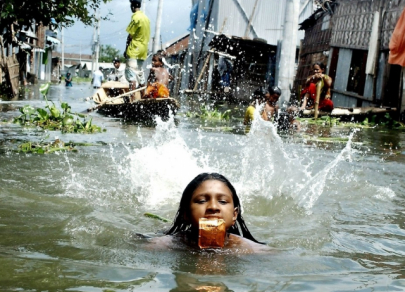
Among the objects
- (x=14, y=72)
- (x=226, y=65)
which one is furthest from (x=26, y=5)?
(x=226, y=65)

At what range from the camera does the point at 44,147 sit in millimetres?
7215

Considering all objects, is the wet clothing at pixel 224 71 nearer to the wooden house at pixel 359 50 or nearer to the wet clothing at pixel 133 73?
the wooden house at pixel 359 50

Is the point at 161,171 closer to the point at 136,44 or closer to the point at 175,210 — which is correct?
the point at 175,210

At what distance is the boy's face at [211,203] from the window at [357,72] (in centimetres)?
1327

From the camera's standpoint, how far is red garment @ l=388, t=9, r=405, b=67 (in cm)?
1251

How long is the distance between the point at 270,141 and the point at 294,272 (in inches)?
175

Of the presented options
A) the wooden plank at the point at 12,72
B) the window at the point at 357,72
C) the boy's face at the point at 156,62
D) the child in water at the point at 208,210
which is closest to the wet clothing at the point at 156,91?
the boy's face at the point at 156,62

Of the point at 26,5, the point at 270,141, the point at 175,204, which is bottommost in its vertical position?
the point at 175,204

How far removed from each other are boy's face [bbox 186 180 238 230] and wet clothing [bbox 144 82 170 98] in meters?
8.72

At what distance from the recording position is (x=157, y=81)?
40.2ft

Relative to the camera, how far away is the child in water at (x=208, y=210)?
3.31m

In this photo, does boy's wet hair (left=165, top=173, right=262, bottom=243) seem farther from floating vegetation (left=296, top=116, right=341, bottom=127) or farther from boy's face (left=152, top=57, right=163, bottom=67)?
floating vegetation (left=296, top=116, right=341, bottom=127)

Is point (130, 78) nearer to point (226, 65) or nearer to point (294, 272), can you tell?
point (294, 272)

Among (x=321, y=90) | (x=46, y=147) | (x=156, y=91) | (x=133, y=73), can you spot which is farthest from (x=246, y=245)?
(x=321, y=90)
